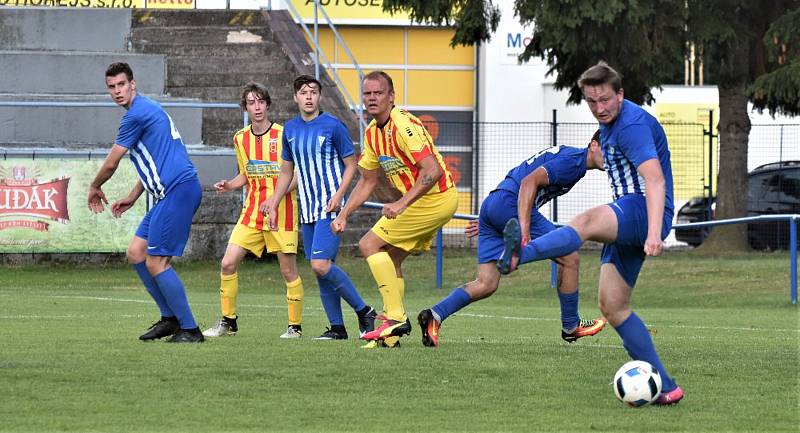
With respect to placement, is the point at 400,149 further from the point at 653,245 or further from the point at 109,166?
the point at 653,245

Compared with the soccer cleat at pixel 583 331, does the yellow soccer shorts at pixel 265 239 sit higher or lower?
higher

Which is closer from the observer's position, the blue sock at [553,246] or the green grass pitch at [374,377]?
the green grass pitch at [374,377]

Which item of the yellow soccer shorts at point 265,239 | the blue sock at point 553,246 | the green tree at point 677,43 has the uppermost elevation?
the green tree at point 677,43

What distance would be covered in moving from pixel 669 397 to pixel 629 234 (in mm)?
878

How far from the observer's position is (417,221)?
10773mm

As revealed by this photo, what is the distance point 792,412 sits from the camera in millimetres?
7617

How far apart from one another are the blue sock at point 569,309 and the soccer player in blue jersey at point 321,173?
1.46 m

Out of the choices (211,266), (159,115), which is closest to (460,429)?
(159,115)

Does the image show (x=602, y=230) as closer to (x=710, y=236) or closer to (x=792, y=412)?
(x=792, y=412)

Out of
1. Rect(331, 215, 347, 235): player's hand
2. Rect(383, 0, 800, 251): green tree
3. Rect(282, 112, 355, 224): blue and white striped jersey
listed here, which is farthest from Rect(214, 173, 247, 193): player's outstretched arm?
Rect(383, 0, 800, 251): green tree

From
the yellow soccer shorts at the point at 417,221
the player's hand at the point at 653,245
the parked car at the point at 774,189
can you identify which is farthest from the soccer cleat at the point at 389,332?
the parked car at the point at 774,189

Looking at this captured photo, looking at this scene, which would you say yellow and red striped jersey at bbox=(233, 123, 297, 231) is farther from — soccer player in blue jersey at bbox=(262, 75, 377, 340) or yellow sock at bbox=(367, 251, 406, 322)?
yellow sock at bbox=(367, 251, 406, 322)

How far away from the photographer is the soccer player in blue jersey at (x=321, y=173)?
1145 centimetres

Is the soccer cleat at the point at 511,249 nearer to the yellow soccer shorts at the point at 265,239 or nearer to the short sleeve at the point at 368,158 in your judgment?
the short sleeve at the point at 368,158
